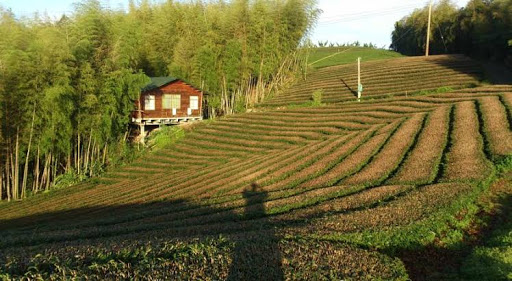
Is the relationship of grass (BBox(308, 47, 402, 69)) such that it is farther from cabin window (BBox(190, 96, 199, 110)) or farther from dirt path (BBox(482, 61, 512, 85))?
cabin window (BBox(190, 96, 199, 110))

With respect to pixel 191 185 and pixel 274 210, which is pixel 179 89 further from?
pixel 274 210

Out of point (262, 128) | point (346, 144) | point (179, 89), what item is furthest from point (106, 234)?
point (179, 89)

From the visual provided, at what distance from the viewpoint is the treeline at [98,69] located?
2541 centimetres

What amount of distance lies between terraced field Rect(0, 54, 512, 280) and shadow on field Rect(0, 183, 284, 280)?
0.18 feet

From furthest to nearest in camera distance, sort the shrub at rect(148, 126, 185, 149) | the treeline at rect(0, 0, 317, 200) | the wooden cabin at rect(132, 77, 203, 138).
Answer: the wooden cabin at rect(132, 77, 203, 138) < the shrub at rect(148, 126, 185, 149) < the treeline at rect(0, 0, 317, 200)

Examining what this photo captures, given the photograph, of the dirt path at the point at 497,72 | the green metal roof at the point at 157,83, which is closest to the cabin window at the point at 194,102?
the green metal roof at the point at 157,83

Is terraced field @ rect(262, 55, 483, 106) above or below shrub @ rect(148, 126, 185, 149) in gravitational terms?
above

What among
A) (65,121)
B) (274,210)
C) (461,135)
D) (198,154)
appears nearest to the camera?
(274,210)

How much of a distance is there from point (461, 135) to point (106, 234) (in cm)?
1721

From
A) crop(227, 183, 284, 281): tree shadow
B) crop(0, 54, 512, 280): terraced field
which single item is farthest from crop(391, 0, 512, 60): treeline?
crop(227, 183, 284, 281): tree shadow

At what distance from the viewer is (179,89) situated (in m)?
41.0

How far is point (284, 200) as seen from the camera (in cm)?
1431

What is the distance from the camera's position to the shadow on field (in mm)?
7191

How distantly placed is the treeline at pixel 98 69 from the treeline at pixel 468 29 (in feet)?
80.2
